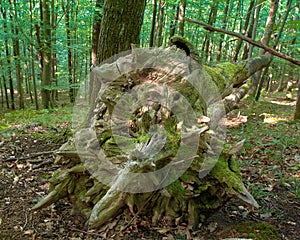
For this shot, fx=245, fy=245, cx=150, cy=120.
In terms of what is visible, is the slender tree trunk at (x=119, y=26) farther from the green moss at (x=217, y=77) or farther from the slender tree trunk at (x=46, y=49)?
the slender tree trunk at (x=46, y=49)

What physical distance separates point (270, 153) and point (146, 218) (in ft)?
11.0

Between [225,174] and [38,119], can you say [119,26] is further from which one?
[38,119]

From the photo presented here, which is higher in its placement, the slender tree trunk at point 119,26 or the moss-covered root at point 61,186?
the slender tree trunk at point 119,26

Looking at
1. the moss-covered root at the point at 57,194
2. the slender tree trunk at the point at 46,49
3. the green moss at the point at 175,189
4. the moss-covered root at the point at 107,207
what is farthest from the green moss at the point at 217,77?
the slender tree trunk at the point at 46,49

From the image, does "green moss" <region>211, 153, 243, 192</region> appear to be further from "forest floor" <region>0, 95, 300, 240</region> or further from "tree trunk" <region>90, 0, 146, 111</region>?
"tree trunk" <region>90, 0, 146, 111</region>

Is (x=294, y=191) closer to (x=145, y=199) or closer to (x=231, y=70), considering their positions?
(x=145, y=199)

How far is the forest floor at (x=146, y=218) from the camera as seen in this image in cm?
261

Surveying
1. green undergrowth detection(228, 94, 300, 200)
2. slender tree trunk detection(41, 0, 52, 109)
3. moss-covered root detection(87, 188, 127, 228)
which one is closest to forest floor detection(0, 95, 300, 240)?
green undergrowth detection(228, 94, 300, 200)

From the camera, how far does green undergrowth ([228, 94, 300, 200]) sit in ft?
12.7

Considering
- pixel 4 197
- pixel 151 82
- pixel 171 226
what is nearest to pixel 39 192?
pixel 4 197

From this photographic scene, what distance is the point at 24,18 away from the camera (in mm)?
11672

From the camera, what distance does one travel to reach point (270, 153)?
195 inches

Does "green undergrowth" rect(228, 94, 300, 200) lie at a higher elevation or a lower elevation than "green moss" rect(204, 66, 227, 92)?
lower

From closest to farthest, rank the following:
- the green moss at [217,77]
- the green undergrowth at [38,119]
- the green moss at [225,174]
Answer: the green moss at [225,174] → the green moss at [217,77] → the green undergrowth at [38,119]
